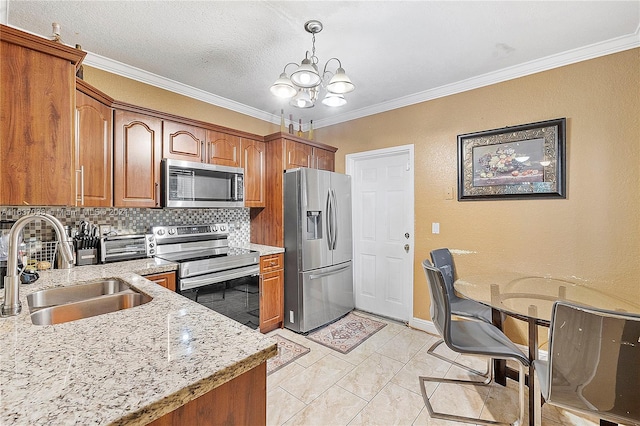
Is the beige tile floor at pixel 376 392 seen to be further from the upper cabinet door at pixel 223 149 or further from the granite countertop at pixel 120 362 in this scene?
the upper cabinet door at pixel 223 149

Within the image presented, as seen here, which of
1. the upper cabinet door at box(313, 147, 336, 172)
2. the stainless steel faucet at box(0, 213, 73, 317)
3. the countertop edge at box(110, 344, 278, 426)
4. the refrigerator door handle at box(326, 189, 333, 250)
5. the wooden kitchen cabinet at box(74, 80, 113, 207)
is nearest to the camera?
the countertop edge at box(110, 344, 278, 426)

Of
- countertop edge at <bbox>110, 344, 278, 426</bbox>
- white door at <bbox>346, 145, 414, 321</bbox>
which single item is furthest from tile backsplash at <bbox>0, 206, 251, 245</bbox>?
countertop edge at <bbox>110, 344, 278, 426</bbox>

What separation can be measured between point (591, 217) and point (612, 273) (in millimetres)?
442

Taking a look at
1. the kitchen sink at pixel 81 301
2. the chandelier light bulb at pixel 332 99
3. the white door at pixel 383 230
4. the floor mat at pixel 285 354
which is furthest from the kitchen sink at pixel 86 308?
the white door at pixel 383 230

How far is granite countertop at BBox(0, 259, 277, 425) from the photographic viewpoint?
62 cm

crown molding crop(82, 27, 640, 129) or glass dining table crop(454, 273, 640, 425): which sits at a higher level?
crown molding crop(82, 27, 640, 129)

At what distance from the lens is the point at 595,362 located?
47.1 inches

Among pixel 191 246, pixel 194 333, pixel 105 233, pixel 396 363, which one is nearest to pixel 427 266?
pixel 396 363

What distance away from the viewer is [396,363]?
246cm

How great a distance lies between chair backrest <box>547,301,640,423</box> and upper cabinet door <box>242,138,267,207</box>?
2727 millimetres

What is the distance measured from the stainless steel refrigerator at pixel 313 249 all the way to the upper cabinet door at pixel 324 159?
39 centimetres

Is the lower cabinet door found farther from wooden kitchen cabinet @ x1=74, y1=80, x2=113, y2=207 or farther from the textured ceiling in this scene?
the textured ceiling

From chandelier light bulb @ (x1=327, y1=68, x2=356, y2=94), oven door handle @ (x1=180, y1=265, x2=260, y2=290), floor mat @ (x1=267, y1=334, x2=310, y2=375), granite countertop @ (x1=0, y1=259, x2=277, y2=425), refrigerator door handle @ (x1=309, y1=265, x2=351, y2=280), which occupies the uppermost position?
chandelier light bulb @ (x1=327, y1=68, x2=356, y2=94)

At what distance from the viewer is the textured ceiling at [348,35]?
1835 millimetres
